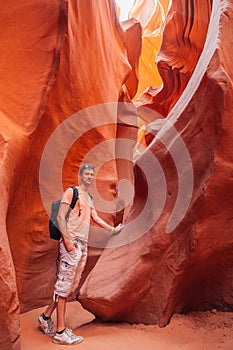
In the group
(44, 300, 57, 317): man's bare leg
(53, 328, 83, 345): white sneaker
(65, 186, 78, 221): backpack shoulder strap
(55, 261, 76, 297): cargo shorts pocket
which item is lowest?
(53, 328, 83, 345): white sneaker

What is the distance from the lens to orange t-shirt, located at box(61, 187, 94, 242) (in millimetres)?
3770

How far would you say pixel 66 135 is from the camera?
18.7 feet

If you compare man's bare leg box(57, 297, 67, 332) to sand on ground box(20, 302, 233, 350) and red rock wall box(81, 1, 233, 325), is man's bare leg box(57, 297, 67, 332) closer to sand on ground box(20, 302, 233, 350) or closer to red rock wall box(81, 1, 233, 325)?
sand on ground box(20, 302, 233, 350)

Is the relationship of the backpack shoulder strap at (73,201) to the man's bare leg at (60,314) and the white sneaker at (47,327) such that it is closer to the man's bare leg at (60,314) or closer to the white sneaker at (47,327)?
the man's bare leg at (60,314)

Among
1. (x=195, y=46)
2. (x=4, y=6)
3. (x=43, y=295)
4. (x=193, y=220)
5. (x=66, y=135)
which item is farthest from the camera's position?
(x=195, y=46)

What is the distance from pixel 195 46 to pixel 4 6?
6.35 meters

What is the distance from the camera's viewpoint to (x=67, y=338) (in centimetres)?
356

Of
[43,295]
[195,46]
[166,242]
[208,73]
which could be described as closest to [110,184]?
[43,295]

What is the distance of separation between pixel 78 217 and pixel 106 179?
2758 millimetres

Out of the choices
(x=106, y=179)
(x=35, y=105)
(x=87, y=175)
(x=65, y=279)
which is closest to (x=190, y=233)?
(x=87, y=175)

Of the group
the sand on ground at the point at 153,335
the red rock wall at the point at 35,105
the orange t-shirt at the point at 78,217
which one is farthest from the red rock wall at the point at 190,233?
the red rock wall at the point at 35,105

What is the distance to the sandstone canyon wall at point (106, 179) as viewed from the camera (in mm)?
3707

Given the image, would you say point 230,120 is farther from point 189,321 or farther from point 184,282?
point 189,321

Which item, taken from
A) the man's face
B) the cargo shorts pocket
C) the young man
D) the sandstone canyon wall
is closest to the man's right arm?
the young man
